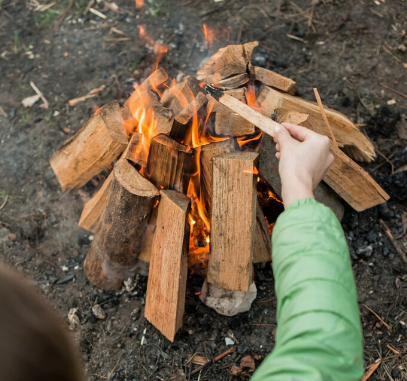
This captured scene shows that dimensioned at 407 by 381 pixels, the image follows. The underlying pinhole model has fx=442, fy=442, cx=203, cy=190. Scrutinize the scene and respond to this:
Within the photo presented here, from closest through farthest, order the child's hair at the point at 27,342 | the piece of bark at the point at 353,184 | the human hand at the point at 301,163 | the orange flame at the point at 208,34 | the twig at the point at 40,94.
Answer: the child's hair at the point at 27,342 < the human hand at the point at 301,163 < the piece of bark at the point at 353,184 < the twig at the point at 40,94 < the orange flame at the point at 208,34

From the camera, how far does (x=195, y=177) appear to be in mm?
3180

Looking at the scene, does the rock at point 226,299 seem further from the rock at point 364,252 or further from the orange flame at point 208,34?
the orange flame at point 208,34

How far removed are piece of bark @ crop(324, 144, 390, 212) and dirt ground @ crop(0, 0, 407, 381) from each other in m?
0.25

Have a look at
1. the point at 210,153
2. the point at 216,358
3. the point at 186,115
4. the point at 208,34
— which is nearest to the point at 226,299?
the point at 216,358

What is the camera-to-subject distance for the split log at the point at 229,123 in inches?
116

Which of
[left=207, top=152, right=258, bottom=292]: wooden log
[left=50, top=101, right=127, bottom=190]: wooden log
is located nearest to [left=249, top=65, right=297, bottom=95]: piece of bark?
[left=207, top=152, right=258, bottom=292]: wooden log

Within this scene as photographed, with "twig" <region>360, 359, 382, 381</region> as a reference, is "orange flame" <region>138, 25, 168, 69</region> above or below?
above

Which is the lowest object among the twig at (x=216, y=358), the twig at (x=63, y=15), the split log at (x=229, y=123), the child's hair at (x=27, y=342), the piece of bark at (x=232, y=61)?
the twig at (x=216, y=358)

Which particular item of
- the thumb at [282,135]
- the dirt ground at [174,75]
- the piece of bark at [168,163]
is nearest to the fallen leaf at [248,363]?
the dirt ground at [174,75]

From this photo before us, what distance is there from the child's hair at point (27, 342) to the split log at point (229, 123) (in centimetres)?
221

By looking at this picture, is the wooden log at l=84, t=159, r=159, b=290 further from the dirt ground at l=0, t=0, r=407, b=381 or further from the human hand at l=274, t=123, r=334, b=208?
the human hand at l=274, t=123, r=334, b=208

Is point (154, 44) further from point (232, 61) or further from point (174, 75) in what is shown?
point (232, 61)

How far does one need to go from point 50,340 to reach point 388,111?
12.2ft

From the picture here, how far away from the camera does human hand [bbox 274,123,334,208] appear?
1.93 metres
